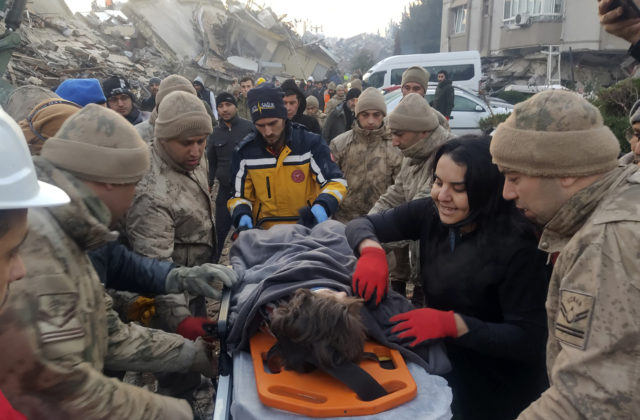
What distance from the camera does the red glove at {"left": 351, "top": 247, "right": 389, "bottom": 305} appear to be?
7.27ft

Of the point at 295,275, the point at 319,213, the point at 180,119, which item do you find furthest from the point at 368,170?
the point at 295,275

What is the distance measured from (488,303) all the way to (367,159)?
2706 mm

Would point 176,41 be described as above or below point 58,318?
above

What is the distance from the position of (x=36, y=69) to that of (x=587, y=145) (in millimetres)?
17438

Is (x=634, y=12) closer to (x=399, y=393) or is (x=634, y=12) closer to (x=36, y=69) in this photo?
(x=399, y=393)

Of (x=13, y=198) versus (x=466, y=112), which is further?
(x=466, y=112)

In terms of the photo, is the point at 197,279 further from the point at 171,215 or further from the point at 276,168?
the point at 276,168

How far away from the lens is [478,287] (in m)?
2.07

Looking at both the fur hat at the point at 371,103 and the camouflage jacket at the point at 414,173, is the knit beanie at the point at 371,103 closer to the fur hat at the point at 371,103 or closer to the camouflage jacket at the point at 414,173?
the fur hat at the point at 371,103

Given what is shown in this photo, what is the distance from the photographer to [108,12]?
93.7 ft

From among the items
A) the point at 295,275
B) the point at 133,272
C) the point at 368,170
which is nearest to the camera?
the point at 295,275

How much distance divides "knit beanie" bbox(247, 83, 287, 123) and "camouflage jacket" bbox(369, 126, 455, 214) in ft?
3.17

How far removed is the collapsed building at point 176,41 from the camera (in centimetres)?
2030

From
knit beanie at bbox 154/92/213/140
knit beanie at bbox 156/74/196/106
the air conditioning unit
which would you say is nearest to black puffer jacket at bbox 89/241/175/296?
knit beanie at bbox 154/92/213/140
